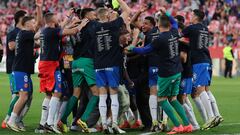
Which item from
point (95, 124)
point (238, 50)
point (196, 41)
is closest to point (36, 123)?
point (95, 124)

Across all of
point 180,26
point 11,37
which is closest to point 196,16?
point 180,26

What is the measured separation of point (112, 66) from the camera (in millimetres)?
13562

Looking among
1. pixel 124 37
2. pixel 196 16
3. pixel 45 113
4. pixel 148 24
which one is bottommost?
pixel 45 113

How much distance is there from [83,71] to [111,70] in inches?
27.1

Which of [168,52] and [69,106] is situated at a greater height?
[168,52]

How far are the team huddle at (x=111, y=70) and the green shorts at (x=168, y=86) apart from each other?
2 cm

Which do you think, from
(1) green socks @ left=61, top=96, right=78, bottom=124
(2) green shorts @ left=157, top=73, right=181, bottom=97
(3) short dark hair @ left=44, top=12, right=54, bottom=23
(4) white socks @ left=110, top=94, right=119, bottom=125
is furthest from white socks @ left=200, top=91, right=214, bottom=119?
(3) short dark hair @ left=44, top=12, right=54, bottom=23

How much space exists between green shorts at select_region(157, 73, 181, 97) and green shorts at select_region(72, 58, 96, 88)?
1.36m

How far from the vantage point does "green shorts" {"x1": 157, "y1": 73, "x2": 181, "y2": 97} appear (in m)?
13.5

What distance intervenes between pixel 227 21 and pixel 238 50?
4.51m

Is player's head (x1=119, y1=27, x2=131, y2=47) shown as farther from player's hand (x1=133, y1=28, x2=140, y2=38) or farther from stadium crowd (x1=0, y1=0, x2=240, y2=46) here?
stadium crowd (x1=0, y1=0, x2=240, y2=46)

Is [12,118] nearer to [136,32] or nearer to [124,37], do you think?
[124,37]

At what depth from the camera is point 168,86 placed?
1348 cm

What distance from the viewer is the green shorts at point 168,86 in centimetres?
1346
